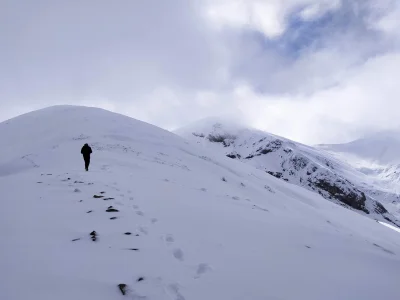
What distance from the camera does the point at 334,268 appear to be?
6.23 metres

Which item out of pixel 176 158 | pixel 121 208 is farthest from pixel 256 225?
pixel 176 158

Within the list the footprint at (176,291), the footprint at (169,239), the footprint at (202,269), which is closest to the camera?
the footprint at (176,291)

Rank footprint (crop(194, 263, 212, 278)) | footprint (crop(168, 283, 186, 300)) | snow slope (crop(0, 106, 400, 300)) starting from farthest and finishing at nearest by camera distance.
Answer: footprint (crop(194, 263, 212, 278)), snow slope (crop(0, 106, 400, 300)), footprint (crop(168, 283, 186, 300))

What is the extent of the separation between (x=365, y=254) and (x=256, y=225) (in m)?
2.90

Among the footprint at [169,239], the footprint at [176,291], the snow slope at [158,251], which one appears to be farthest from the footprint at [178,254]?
the footprint at [176,291]

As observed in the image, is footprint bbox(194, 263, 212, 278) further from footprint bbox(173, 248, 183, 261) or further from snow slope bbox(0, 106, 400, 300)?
footprint bbox(173, 248, 183, 261)

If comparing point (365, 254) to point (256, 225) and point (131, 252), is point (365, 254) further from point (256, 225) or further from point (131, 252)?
point (131, 252)

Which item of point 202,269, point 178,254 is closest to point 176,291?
point 202,269

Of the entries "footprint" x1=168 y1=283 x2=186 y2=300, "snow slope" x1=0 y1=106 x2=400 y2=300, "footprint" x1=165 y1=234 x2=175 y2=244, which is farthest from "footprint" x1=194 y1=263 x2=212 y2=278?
"footprint" x1=165 y1=234 x2=175 y2=244

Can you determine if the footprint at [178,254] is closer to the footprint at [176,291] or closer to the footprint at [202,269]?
the footprint at [202,269]

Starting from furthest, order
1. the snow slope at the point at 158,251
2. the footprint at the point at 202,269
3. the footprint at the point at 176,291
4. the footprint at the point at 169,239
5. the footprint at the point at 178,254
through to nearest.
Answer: the footprint at the point at 169,239 < the footprint at the point at 178,254 < the footprint at the point at 202,269 < the snow slope at the point at 158,251 < the footprint at the point at 176,291

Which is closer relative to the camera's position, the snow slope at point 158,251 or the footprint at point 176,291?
the footprint at point 176,291

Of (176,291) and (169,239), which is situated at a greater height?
(169,239)

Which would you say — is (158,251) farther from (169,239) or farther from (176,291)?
(176,291)
